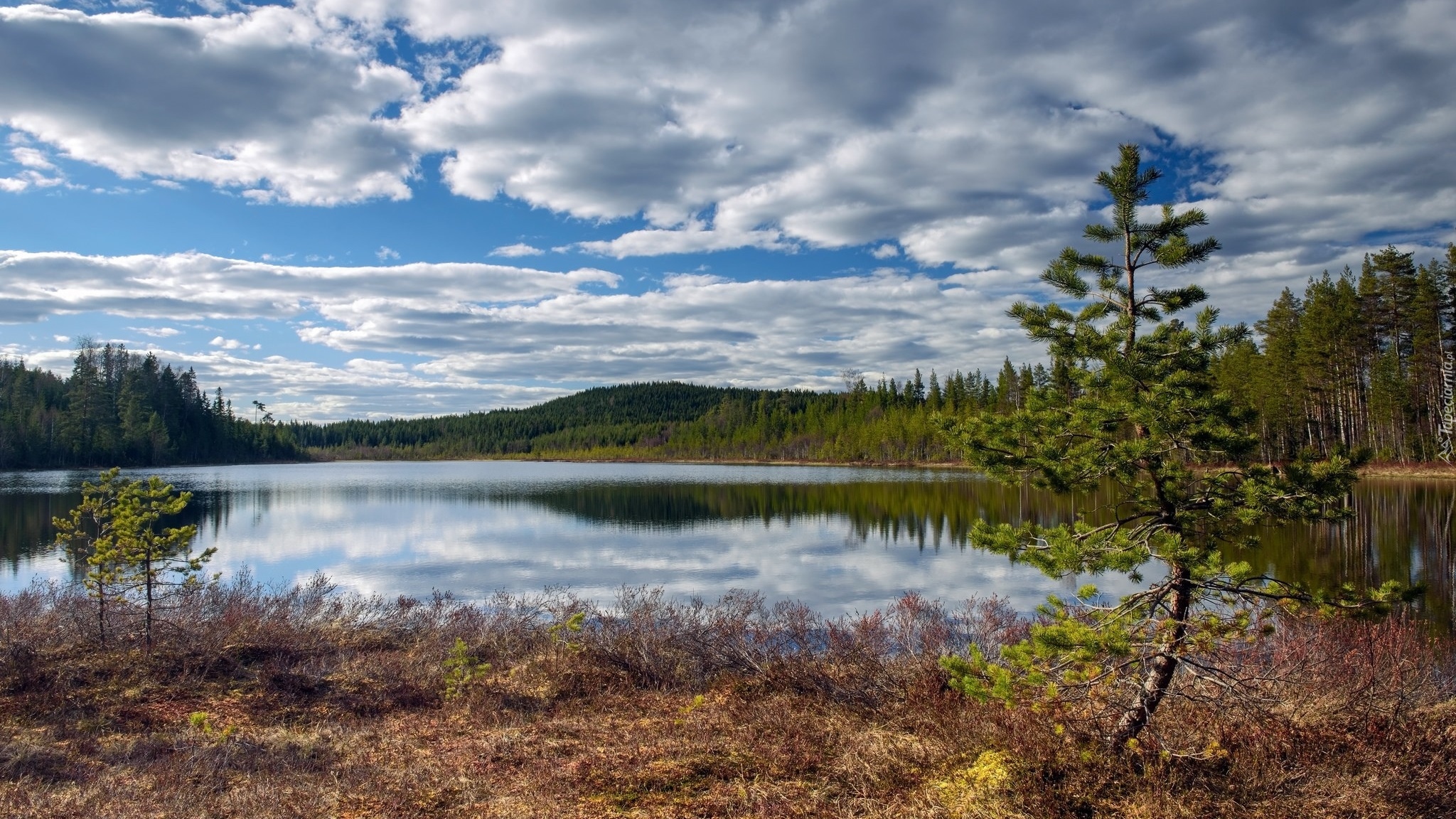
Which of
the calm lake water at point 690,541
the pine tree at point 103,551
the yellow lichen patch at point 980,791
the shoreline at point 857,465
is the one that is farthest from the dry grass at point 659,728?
the calm lake water at point 690,541

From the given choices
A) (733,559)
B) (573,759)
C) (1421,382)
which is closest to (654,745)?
(573,759)

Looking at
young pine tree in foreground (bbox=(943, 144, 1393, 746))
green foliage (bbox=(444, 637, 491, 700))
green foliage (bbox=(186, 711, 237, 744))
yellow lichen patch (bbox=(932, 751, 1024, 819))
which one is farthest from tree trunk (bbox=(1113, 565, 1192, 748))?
green foliage (bbox=(186, 711, 237, 744))

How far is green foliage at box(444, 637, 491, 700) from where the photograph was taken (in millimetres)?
11258

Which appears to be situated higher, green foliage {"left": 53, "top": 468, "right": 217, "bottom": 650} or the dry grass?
green foliage {"left": 53, "top": 468, "right": 217, "bottom": 650}

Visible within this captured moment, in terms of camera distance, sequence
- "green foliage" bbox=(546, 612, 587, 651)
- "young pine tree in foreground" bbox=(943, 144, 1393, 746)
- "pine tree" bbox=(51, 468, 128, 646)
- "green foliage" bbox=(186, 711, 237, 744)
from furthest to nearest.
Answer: "green foliage" bbox=(546, 612, 587, 651) < "pine tree" bbox=(51, 468, 128, 646) < "green foliage" bbox=(186, 711, 237, 744) < "young pine tree in foreground" bbox=(943, 144, 1393, 746)

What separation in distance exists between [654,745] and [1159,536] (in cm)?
561

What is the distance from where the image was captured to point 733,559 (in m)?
28.4

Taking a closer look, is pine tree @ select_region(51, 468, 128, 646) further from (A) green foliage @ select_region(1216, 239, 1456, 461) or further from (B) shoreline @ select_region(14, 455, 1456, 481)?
(A) green foliage @ select_region(1216, 239, 1456, 461)

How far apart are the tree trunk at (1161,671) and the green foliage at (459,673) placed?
8.26 m

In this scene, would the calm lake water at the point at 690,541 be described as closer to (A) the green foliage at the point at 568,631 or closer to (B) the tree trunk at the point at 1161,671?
(B) the tree trunk at the point at 1161,671

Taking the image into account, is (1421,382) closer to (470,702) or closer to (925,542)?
(925,542)

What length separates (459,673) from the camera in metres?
11.7

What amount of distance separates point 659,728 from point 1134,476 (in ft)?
20.2

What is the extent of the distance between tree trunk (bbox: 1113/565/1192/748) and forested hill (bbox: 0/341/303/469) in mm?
123326
